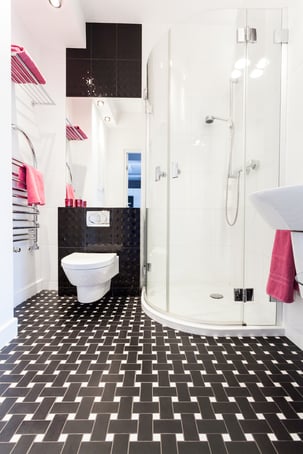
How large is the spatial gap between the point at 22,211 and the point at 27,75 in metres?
1.05

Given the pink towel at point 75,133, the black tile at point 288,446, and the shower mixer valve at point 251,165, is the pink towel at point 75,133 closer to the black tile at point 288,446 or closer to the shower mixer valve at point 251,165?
the shower mixer valve at point 251,165

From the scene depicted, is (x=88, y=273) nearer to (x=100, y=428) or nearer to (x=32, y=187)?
(x=32, y=187)

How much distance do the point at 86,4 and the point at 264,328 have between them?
302cm

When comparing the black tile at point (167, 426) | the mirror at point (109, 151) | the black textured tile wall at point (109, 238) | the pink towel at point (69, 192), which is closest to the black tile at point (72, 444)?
the black tile at point (167, 426)

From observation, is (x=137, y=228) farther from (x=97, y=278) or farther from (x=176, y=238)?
(x=97, y=278)

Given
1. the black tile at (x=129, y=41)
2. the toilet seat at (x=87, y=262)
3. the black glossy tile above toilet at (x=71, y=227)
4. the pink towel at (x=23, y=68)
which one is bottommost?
the toilet seat at (x=87, y=262)

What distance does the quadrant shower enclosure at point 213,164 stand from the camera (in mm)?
1778

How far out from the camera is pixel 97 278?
1995 millimetres

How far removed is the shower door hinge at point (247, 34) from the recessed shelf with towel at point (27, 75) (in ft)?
4.81

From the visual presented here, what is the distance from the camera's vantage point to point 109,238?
251cm

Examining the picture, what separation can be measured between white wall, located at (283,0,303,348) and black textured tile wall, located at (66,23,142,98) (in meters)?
1.42

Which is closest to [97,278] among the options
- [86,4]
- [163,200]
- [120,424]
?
[163,200]

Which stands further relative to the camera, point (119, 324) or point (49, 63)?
point (49, 63)

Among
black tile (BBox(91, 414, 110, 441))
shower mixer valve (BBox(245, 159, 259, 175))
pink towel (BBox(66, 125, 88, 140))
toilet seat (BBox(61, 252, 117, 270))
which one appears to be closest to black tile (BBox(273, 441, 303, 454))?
black tile (BBox(91, 414, 110, 441))
